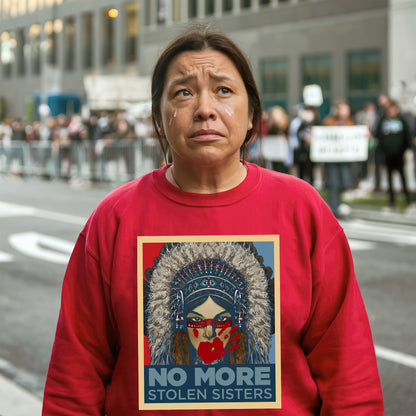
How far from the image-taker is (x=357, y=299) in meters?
2.00

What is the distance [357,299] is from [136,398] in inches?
22.1

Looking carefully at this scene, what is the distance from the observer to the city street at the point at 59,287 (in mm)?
5500

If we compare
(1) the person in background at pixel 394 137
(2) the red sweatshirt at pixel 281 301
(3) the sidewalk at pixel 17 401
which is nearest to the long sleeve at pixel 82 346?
(2) the red sweatshirt at pixel 281 301

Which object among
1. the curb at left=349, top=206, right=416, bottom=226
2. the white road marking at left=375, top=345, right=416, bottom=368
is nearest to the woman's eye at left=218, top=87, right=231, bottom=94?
the white road marking at left=375, top=345, right=416, bottom=368

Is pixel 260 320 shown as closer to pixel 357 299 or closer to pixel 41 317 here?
pixel 357 299

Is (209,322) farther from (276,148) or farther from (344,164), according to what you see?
(276,148)

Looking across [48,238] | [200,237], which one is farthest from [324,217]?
[48,238]

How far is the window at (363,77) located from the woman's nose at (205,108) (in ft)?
111

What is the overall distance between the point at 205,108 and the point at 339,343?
0.62 m

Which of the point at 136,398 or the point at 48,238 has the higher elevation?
the point at 136,398

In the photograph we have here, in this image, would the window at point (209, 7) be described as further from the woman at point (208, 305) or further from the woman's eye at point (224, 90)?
the woman at point (208, 305)

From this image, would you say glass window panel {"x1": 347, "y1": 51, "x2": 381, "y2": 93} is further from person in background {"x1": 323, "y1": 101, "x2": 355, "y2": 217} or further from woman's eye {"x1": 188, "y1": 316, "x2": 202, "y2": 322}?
woman's eye {"x1": 188, "y1": 316, "x2": 202, "y2": 322}

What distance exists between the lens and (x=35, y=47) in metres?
67.6

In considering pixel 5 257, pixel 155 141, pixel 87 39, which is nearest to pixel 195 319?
pixel 5 257
